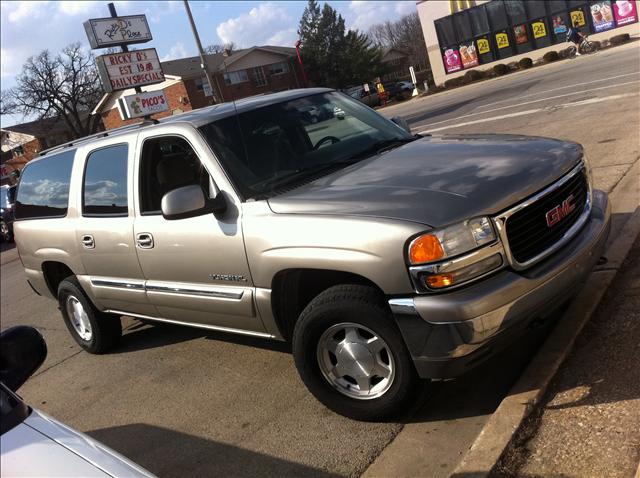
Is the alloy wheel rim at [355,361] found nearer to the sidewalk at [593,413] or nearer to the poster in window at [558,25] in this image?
the sidewalk at [593,413]

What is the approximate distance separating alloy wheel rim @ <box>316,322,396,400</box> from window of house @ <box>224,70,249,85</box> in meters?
57.9

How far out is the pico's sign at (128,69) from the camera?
76.5 ft

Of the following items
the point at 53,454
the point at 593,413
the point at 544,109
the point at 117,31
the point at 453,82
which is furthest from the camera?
the point at 453,82

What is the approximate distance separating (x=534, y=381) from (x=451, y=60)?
3831 centimetres

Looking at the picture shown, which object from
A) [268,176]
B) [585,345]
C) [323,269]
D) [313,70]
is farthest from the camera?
[313,70]

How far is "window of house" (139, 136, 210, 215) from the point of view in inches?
170

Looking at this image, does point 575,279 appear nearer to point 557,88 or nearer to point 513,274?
point 513,274

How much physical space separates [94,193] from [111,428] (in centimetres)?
187

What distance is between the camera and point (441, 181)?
10.9ft

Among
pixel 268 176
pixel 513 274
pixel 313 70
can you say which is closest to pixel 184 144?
pixel 268 176

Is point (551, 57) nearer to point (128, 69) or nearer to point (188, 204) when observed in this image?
point (128, 69)

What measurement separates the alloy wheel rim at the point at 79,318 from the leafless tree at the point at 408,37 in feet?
269

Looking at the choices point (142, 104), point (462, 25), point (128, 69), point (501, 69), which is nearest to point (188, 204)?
point (128, 69)

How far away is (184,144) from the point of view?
167 inches
